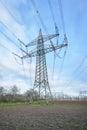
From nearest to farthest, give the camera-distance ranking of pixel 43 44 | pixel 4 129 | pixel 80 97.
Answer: pixel 4 129 < pixel 43 44 < pixel 80 97

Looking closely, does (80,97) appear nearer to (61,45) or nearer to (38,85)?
(38,85)

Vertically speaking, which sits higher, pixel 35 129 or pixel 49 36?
pixel 49 36

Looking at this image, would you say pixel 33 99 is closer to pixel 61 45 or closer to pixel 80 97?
pixel 61 45

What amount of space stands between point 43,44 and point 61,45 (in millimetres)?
6718

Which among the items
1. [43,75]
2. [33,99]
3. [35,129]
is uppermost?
[43,75]

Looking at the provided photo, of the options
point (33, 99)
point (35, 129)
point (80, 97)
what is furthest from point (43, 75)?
point (80, 97)

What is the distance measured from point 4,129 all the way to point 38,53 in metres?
25.4

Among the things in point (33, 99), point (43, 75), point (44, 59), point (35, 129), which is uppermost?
point (44, 59)

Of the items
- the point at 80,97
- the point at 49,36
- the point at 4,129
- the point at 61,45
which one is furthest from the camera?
the point at 80,97

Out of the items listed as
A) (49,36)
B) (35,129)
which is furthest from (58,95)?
(35,129)

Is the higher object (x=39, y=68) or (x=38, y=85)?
(x=39, y=68)

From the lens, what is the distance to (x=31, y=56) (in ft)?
96.1

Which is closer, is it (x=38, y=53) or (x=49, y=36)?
(x=49, y=36)

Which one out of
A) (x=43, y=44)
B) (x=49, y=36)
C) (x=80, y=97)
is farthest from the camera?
(x=80, y=97)
